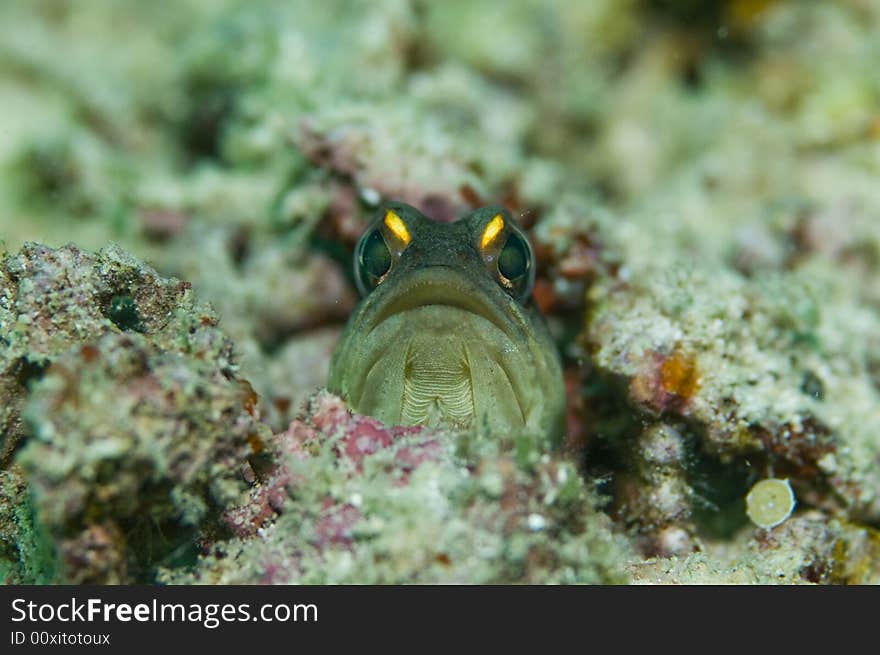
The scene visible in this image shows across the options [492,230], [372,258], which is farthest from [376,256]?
[492,230]

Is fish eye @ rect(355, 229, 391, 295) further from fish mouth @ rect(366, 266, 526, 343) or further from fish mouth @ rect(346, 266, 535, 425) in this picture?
fish mouth @ rect(366, 266, 526, 343)

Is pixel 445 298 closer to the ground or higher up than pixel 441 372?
higher up

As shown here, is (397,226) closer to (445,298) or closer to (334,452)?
(445,298)

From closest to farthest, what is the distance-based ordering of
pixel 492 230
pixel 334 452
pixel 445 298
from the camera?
pixel 334 452 → pixel 445 298 → pixel 492 230

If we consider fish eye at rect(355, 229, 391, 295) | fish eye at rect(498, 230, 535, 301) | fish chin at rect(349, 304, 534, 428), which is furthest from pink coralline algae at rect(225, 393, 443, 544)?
fish eye at rect(498, 230, 535, 301)

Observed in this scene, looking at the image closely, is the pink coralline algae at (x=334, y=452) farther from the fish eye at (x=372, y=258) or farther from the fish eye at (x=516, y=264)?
the fish eye at (x=516, y=264)

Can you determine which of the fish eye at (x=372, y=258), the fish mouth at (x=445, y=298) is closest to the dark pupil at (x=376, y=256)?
the fish eye at (x=372, y=258)
